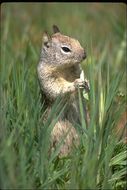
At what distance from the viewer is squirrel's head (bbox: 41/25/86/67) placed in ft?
12.1

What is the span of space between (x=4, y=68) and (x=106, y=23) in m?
3.15

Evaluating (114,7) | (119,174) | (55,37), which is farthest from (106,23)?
(119,174)

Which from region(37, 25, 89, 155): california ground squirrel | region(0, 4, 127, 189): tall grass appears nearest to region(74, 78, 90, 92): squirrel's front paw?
region(37, 25, 89, 155): california ground squirrel

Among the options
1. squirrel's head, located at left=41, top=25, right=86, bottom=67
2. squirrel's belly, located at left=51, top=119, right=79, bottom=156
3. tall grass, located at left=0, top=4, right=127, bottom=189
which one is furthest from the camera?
squirrel's head, located at left=41, top=25, right=86, bottom=67

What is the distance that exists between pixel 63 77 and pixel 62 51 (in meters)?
0.16

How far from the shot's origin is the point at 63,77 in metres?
3.76

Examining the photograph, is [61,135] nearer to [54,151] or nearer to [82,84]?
[82,84]

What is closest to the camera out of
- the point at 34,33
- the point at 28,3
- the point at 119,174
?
the point at 119,174

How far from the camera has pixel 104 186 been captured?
276 centimetres

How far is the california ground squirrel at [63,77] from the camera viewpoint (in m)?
3.58

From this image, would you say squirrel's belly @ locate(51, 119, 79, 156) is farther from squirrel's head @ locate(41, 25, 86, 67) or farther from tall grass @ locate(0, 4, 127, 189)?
squirrel's head @ locate(41, 25, 86, 67)

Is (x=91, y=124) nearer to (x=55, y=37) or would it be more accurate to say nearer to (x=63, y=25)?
(x=55, y=37)

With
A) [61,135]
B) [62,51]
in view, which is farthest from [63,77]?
[61,135]

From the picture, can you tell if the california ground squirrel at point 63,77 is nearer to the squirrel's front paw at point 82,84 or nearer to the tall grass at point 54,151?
the squirrel's front paw at point 82,84
